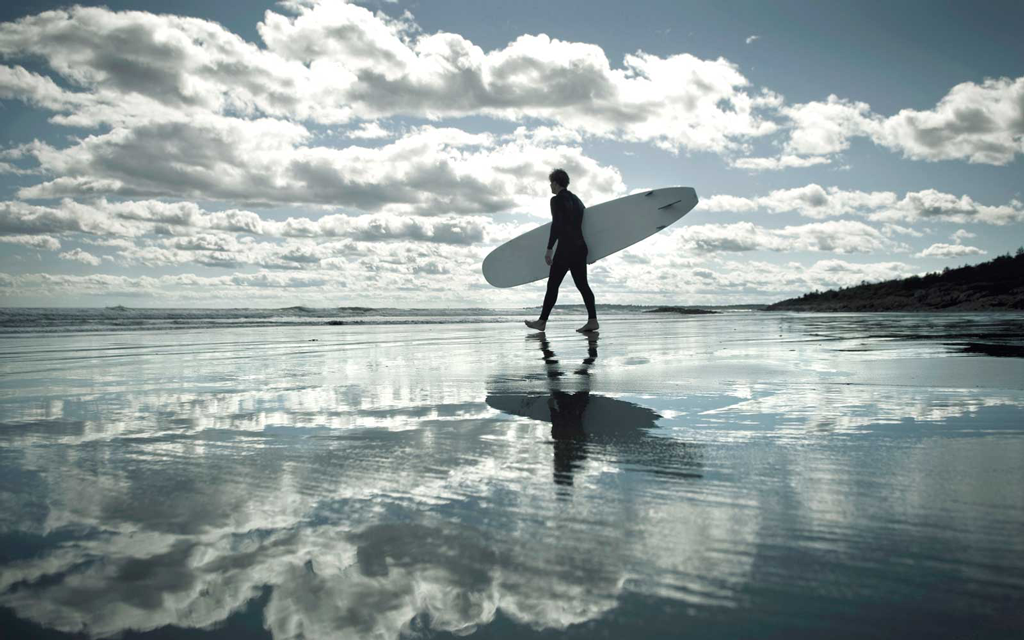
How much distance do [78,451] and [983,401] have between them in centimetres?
325

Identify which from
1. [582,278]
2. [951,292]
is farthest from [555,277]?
[951,292]

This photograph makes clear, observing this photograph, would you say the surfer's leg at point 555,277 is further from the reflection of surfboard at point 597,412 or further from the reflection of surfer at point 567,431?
the reflection of surfboard at point 597,412

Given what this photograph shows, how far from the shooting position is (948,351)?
483cm

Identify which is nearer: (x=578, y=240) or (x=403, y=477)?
(x=403, y=477)

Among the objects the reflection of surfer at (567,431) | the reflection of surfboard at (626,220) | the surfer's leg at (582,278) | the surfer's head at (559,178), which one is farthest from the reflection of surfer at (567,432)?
the reflection of surfboard at (626,220)

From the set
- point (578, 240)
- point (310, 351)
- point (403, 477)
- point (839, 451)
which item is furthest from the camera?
point (578, 240)

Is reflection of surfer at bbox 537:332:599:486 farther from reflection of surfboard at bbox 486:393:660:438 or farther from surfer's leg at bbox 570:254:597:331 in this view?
surfer's leg at bbox 570:254:597:331

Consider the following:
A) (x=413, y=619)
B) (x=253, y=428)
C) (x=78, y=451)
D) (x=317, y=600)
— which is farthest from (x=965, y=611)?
(x=78, y=451)

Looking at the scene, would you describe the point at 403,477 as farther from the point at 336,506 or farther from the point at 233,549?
the point at 233,549

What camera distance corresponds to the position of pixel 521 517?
4.04 ft

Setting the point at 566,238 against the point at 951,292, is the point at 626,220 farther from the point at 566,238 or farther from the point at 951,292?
the point at 951,292

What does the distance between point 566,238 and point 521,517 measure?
771cm

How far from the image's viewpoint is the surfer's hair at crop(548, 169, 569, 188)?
8570 mm

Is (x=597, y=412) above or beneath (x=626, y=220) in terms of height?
beneath
